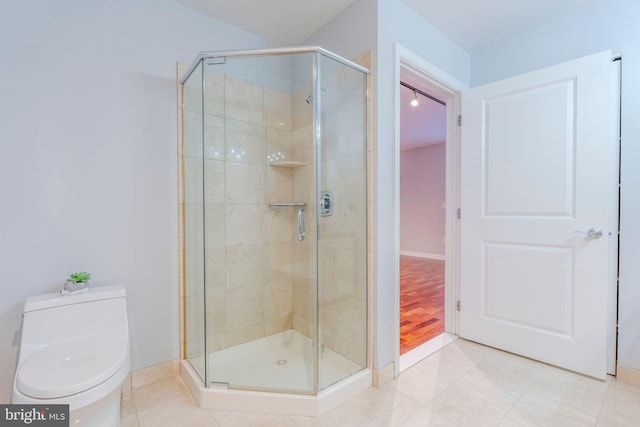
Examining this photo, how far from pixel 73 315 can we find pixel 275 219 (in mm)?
1300

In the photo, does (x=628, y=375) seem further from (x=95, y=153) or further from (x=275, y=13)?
(x=95, y=153)

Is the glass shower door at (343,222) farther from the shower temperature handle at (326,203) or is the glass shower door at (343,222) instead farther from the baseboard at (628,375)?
the baseboard at (628,375)

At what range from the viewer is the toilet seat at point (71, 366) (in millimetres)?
1059

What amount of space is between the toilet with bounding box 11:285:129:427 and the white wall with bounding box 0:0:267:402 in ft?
0.56

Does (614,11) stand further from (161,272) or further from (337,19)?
(161,272)

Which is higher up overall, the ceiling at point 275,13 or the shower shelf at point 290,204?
the ceiling at point 275,13

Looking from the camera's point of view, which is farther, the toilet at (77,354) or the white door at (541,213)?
the white door at (541,213)

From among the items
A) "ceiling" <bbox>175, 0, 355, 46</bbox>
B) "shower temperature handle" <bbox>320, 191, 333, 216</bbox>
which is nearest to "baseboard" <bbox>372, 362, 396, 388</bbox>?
"shower temperature handle" <bbox>320, 191, 333, 216</bbox>

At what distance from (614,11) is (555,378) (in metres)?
2.34

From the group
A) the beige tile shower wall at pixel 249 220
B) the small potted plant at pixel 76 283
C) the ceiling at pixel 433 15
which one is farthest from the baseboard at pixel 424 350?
the ceiling at pixel 433 15

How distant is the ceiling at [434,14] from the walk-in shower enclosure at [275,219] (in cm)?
40

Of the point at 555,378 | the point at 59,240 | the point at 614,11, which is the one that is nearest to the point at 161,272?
the point at 59,240

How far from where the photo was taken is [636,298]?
5.67ft

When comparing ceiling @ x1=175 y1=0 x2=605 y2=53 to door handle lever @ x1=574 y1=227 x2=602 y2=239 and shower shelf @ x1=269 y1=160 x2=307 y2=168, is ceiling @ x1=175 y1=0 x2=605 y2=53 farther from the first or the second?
door handle lever @ x1=574 y1=227 x2=602 y2=239
